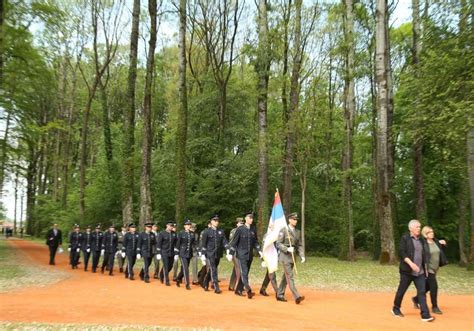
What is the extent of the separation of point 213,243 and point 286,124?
11985mm

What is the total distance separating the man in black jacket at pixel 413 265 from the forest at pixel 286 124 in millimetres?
6572

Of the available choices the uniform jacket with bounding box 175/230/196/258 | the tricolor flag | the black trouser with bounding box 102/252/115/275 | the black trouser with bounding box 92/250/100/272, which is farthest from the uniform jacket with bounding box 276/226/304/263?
the black trouser with bounding box 92/250/100/272

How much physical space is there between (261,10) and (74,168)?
1283 inches

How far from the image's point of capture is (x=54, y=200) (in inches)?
1635

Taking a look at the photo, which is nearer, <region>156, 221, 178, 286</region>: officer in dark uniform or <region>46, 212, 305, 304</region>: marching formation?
<region>46, 212, 305, 304</region>: marching formation

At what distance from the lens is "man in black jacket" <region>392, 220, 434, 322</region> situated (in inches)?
344

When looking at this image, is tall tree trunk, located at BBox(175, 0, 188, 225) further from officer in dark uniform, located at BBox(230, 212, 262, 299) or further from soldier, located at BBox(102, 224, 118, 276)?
officer in dark uniform, located at BBox(230, 212, 262, 299)

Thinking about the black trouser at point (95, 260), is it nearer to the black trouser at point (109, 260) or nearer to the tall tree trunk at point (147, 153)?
the black trouser at point (109, 260)

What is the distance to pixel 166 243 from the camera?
14367 mm

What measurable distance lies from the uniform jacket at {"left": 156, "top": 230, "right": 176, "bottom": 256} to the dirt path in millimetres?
1773

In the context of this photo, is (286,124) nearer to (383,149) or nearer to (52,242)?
(383,149)

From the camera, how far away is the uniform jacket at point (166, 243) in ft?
46.9

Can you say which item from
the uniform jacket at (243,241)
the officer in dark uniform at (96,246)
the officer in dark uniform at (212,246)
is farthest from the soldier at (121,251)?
the uniform jacket at (243,241)

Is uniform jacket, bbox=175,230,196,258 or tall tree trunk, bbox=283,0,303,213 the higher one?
tall tree trunk, bbox=283,0,303,213
